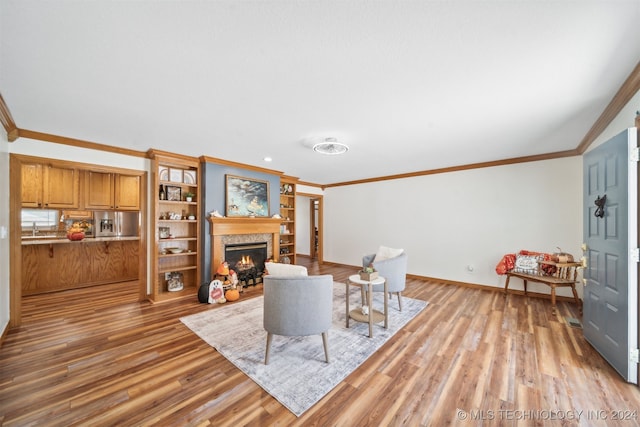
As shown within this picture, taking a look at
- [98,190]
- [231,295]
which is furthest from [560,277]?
[98,190]

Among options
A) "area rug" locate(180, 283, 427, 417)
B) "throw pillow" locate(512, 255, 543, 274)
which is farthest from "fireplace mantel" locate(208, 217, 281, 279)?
"throw pillow" locate(512, 255, 543, 274)

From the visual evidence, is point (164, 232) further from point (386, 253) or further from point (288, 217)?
point (386, 253)

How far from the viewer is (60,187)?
438cm

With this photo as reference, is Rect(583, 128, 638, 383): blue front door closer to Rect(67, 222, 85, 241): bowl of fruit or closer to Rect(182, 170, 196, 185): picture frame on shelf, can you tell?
Rect(182, 170, 196, 185): picture frame on shelf

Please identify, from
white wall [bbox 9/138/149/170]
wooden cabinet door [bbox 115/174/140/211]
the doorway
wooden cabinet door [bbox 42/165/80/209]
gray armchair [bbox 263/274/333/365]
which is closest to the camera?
gray armchair [bbox 263/274/333/365]

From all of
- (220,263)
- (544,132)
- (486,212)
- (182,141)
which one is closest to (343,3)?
(182,141)

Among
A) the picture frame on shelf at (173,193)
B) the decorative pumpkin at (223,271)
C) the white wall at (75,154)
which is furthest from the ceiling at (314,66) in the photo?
the decorative pumpkin at (223,271)

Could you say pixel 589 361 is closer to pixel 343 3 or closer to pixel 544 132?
pixel 544 132

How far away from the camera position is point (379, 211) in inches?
243

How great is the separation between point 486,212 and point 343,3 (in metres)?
4.78

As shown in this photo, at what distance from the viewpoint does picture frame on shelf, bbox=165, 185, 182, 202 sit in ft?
13.5

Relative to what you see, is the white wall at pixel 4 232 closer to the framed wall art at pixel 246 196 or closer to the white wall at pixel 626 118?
the framed wall art at pixel 246 196

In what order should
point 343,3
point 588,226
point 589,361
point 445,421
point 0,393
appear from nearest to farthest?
point 343,3 → point 445,421 → point 0,393 → point 589,361 → point 588,226

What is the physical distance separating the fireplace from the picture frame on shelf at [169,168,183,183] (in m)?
1.46
